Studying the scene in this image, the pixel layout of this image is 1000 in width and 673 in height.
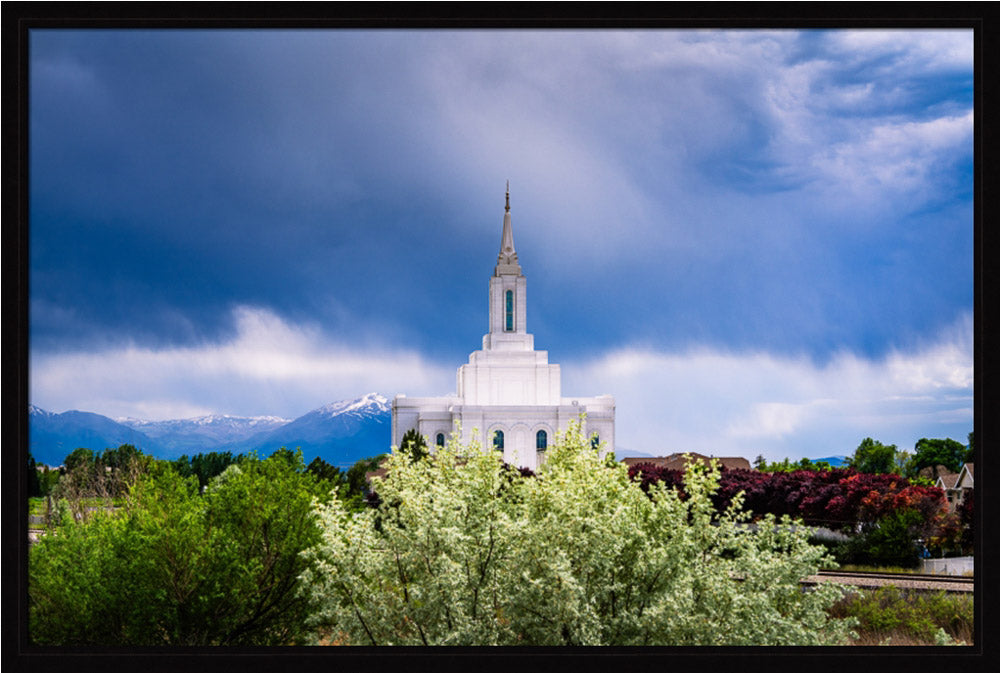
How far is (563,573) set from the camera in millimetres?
6688

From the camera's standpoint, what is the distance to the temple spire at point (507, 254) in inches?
2005

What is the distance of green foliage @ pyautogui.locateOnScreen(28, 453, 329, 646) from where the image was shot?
813 centimetres

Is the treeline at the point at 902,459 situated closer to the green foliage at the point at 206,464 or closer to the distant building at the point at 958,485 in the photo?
the distant building at the point at 958,485

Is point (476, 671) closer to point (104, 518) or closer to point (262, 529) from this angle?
point (262, 529)

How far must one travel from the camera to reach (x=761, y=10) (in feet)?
21.1

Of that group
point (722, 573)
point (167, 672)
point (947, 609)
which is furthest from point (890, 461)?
point (167, 672)

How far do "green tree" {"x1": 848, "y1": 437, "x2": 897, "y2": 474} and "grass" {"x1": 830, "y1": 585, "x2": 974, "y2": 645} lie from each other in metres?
27.4

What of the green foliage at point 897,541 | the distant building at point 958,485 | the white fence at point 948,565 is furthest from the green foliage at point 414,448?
the white fence at point 948,565

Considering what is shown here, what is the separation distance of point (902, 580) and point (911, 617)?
293 cm

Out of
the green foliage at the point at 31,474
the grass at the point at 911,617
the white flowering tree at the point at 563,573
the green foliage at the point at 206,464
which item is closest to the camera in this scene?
the green foliage at the point at 31,474

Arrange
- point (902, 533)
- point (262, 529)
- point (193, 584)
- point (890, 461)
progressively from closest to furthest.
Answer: point (193, 584) → point (262, 529) → point (902, 533) → point (890, 461)

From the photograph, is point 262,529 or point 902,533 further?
point 902,533

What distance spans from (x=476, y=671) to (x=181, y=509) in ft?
12.3

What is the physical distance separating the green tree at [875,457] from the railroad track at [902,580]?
24.0m
